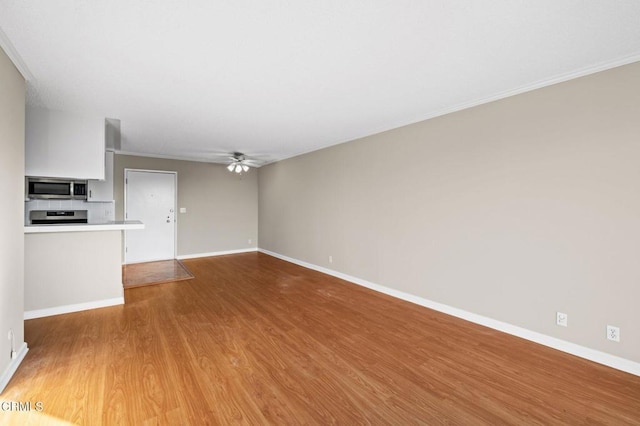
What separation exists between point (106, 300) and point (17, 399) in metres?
1.85

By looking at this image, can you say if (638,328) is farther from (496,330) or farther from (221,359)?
(221,359)

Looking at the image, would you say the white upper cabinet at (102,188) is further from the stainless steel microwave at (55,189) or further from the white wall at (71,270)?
the white wall at (71,270)

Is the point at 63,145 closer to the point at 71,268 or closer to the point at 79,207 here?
the point at 71,268

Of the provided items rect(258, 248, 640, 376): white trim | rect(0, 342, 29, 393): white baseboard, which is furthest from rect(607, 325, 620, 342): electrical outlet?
rect(0, 342, 29, 393): white baseboard

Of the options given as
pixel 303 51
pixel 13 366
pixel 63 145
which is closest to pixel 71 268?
pixel 13 366

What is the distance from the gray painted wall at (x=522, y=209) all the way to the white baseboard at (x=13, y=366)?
3.91m

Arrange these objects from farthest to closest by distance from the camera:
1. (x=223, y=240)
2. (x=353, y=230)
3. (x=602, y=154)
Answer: (x=223, y=240) → (x=353, y=230) → (x=602, y=154)

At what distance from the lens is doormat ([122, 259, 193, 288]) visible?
15.3 ft

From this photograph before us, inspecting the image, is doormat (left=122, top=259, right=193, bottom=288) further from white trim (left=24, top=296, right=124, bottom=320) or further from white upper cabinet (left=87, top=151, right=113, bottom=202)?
white upper cabinet (left=87, top=151, right=113, bottom=202)

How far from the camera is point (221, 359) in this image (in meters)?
2.38

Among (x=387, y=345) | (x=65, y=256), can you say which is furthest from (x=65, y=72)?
(x=387, y=345)

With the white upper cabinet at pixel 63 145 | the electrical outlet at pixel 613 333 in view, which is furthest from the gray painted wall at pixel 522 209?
the white upper cabinet at pixel 63 145

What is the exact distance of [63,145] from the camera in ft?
11.3

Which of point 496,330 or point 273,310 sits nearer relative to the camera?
point 496,330
